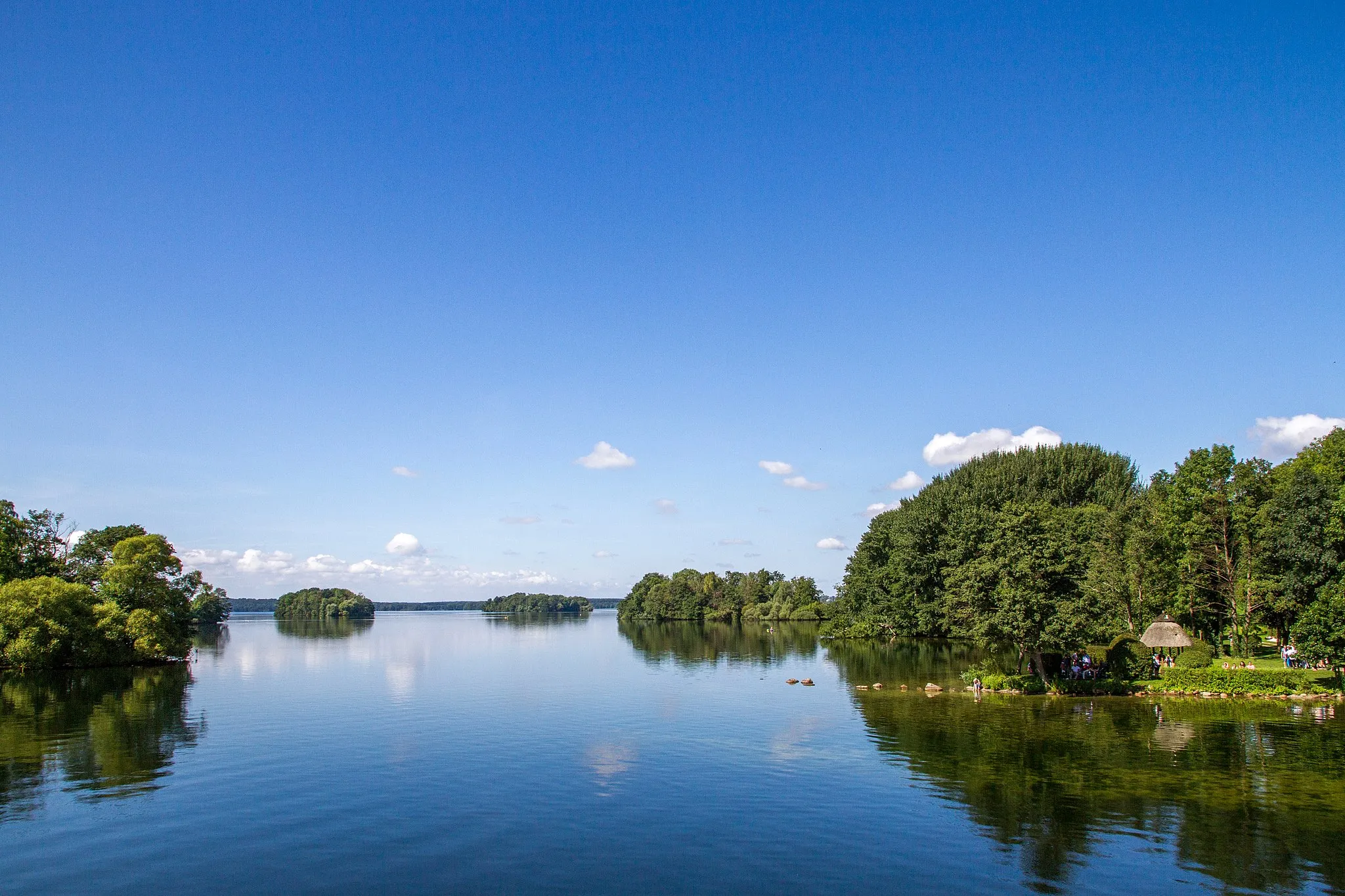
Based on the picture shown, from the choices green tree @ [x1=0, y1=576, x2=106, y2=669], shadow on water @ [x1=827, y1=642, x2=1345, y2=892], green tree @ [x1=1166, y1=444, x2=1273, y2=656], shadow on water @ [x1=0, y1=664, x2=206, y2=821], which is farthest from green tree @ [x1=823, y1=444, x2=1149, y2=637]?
green tree @ [x1=0, y1=576, x2=106, y2=669]

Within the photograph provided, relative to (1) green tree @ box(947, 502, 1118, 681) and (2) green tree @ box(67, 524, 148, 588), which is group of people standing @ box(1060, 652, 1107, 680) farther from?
(2) green tree @ box(67, 524, 148, 588)

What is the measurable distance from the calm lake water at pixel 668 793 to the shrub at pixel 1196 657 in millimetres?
8114

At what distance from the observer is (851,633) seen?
132 metres

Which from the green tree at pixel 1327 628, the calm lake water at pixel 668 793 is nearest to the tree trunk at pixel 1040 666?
the calm lake water at pixel 668 793

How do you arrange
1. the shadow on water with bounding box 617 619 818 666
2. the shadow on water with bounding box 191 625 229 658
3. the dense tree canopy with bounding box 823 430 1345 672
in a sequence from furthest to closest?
the shadow on water with bounding box 191 625 229 658, the shadow on water with bounding box 617 619 818 666, the dense tree canopy with bounding box 823 430 1345 672

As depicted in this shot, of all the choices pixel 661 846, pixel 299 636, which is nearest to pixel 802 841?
pixel 661 846

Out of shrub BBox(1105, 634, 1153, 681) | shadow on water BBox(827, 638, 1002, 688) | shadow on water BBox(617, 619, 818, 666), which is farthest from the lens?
shadow on water BBox(617, 619, 818, 666)

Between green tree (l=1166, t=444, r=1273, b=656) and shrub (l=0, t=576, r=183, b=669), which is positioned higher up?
green tree (l=1166, t=444, r=1273, b=656)

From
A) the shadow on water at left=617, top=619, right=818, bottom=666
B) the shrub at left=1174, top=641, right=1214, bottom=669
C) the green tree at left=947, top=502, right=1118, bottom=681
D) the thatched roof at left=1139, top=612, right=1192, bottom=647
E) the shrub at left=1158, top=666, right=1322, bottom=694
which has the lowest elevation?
the shadow on water at left=617, top=619, right=818, bottom=666

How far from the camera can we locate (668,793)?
36156 mm

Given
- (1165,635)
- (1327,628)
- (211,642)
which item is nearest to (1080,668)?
(1165,635)

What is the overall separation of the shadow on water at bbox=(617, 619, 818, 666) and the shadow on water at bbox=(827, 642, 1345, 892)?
46716 millimetres

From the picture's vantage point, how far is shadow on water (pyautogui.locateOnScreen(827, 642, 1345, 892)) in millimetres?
27359

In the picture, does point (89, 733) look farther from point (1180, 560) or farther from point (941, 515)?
point (941, 515)
